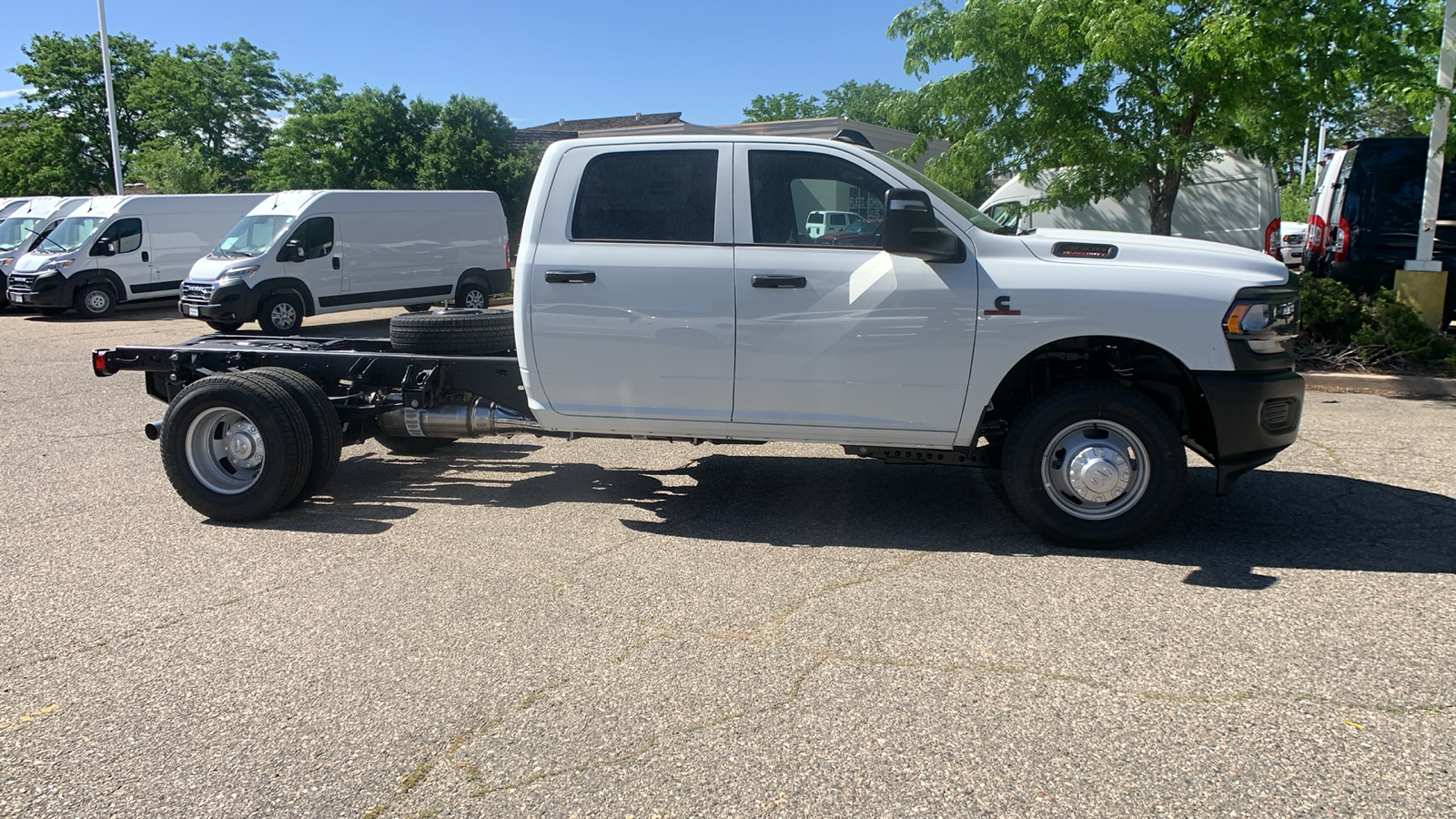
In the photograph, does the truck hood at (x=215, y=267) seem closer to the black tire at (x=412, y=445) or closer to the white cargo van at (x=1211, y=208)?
the black tire at (x=412, y=445)

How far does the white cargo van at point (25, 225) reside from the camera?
21.7 m

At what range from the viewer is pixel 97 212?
67.7ft

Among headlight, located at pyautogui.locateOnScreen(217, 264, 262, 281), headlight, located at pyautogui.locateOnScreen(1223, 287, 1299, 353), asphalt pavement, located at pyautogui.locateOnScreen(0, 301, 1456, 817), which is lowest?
asphalt pavement, located at pyautogui.locateOnScreen(0, 301, 1456, 817)

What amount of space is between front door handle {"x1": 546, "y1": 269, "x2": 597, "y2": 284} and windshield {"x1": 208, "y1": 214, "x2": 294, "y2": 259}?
42.4 feet

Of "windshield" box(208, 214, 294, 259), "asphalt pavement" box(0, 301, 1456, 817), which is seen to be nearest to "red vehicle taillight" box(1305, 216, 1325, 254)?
"asphalt pavement" box(0, 301, 1456, 817)

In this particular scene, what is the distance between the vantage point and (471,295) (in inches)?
742

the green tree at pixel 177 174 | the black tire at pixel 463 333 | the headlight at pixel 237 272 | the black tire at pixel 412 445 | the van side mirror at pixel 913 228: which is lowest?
the black tire at pixel 412 445

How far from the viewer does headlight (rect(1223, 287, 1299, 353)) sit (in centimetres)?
494

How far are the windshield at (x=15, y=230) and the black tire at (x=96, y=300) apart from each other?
376 cm

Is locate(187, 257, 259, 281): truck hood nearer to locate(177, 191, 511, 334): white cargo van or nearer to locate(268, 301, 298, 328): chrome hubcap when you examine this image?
locate(177, 191, 511, 334): white cargo van

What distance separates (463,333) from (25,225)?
2220cm

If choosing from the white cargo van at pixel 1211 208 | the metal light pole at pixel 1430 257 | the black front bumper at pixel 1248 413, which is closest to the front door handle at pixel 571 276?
the black front bumper at pixel 1248 413

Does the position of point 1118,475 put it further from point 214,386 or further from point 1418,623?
point 214,386

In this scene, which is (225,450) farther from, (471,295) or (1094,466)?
(471,295)
